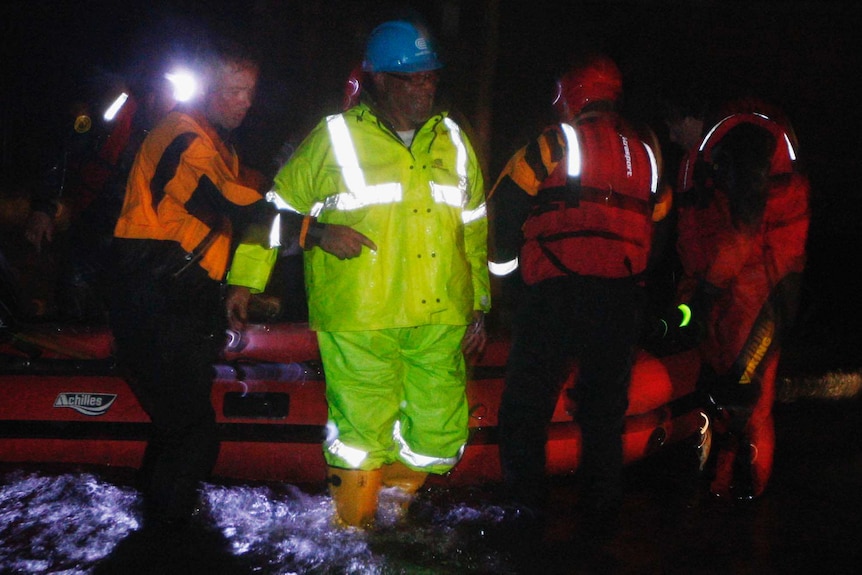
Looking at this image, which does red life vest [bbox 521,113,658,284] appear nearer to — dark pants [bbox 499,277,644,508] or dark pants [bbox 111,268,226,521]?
dark pants [bbox 499,277,644,508]

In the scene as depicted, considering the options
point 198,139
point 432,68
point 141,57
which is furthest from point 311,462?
point 141,57

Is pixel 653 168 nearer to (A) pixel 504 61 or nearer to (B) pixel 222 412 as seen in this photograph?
(B) pixel 222 412

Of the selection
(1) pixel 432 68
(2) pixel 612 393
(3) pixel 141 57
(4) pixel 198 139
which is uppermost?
(3) pixel 141 57

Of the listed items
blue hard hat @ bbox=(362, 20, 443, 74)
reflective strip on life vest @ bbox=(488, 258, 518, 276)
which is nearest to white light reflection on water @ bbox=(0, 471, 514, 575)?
reflective strip on life vest @ bbox=(488, 258, 518, 276)

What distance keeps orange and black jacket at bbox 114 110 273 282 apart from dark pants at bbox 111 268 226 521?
0.15 metres

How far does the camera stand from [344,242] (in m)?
3.00

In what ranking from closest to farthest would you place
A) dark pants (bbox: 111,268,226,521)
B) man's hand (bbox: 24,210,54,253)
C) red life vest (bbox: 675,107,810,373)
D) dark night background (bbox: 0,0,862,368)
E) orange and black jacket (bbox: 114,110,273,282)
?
orange and black jacket (bbox: 114,110,273,282)
dark pants (bbox: 111,268,226,521)
man's hand (bbox: 24,210,54,253)
red life vest (bbox: 675,107,810,373)
dark night background (bbox: 0,0,862,368)

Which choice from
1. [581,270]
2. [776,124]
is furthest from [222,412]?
[776,124]

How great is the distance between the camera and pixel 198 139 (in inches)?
116

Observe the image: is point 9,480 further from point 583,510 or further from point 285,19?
point 285,19

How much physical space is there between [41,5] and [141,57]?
1.16 m

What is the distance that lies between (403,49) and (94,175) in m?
1.44

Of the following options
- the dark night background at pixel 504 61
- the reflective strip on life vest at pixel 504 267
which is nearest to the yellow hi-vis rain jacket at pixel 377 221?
the reflective strip on life vest at pixel 504 267

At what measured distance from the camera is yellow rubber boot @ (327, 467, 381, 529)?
10.4 ft
